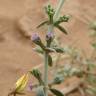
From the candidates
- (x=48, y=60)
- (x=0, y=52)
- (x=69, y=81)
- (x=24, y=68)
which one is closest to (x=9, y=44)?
(x=0, y=52)

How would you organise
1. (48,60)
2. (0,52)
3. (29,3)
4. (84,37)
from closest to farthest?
(48,60)
(0,52)
(84,37)
(29,3)

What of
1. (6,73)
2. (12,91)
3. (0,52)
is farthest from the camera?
(0,52)

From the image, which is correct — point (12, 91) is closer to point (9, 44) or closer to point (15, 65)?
point (15, 65)

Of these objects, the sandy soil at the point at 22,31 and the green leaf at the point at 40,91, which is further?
the sandy soil at the point at 22,31

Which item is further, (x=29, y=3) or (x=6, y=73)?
(x=29, y=3)

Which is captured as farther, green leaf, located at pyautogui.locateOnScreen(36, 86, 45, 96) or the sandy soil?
the sandy soil

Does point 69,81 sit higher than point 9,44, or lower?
lower

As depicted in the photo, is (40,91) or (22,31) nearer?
(40,91)

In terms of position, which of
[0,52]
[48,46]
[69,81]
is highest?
[48,46]
